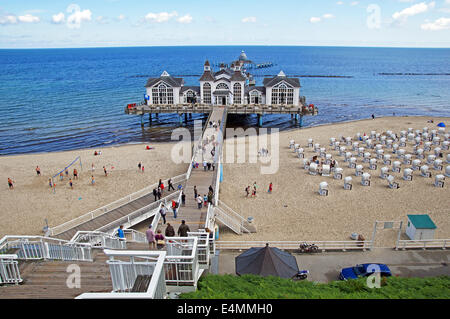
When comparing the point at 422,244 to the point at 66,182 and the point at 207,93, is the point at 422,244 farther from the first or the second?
the point at 207,93

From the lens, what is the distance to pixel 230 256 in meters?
14.6

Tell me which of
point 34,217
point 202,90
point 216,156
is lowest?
point 34,217

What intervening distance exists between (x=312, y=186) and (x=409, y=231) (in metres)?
8.07

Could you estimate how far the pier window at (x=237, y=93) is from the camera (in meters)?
46.2

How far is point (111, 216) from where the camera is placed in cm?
1820

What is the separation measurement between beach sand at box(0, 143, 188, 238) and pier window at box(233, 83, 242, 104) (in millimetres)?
14760

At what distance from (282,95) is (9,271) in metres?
42.5

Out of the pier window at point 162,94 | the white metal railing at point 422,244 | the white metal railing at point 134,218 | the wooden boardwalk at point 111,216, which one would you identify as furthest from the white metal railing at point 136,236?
the pier window at point 162,94

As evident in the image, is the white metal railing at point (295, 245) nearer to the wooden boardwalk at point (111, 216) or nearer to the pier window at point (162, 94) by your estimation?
the wooden boardwalk at point (111, 216)

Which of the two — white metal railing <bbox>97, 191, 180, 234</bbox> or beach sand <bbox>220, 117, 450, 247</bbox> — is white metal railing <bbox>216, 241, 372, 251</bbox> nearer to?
beach sand <bbox>220, 117, 450, 247</bbox>

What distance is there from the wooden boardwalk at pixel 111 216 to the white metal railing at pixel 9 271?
9.43 m

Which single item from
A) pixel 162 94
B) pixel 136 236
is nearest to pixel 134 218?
pixel 136 236
